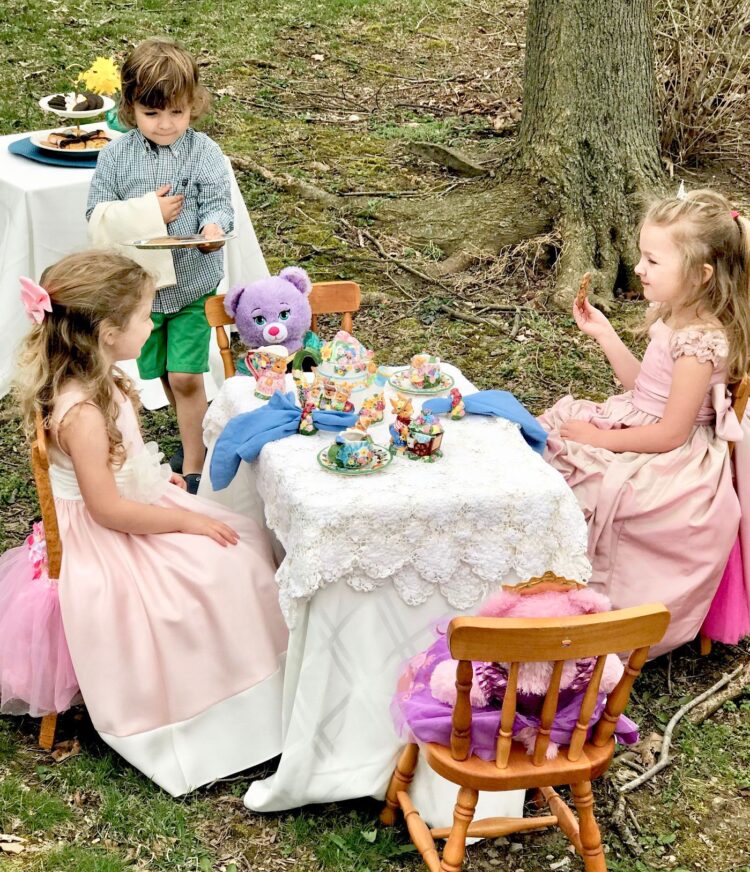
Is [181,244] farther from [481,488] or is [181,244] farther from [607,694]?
[607,694]

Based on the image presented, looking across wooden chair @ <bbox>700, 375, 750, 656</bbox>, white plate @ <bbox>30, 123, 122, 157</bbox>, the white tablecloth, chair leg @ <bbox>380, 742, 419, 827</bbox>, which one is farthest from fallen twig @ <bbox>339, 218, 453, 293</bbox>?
chair leg @ <bbox>380, 742, 419, 827</bbox>

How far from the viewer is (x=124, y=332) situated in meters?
2.88

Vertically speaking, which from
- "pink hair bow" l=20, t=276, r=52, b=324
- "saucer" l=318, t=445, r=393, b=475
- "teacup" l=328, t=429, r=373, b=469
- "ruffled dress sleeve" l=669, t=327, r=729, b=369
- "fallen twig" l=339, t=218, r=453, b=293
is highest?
"pink hair bow" l=20, t=276, r=52, b=324

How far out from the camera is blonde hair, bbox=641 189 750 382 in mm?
3229

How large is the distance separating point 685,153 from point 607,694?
524cm

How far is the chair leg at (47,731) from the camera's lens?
2.96 meters

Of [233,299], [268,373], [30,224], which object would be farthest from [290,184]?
[268,373]

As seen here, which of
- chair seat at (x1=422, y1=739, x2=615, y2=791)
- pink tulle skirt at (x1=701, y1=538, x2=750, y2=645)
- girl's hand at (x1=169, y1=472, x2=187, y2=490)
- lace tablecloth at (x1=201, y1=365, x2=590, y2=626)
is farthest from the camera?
pink tulle skirt at (x1=701, y1=538, x2=750, y2=645)

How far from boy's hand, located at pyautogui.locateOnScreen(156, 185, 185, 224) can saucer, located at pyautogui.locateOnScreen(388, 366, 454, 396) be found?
117cm

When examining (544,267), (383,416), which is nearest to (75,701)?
(383,416)

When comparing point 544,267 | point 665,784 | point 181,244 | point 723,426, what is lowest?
point 665,784

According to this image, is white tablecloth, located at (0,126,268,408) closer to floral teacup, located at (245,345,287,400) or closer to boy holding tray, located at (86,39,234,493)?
boy holding tray, located at (86,39,234,493)

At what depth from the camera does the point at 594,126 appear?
5625 mm

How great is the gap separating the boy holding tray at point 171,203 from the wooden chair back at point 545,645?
2.09m
